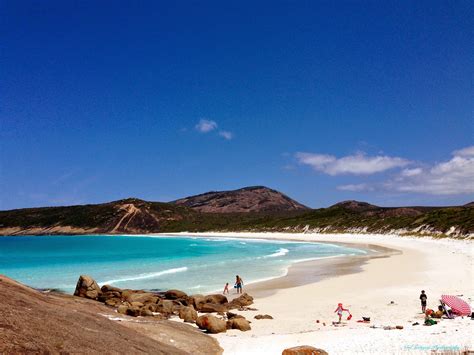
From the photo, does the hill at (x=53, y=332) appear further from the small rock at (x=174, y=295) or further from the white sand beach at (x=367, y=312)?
the small rock at (x=174, y=295)

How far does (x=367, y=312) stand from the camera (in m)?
20.1

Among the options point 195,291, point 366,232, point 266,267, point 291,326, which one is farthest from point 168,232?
point 291,326

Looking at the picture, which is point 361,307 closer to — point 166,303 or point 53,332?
point 166,303

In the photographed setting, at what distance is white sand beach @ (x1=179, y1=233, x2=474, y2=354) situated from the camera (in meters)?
13.6

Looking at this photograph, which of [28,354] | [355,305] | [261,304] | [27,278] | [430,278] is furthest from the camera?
[27,278]

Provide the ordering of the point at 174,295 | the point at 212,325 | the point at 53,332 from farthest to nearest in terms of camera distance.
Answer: the point at 174,295
the point at 212,325
the point at 53,332

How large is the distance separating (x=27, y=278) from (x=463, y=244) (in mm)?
50914

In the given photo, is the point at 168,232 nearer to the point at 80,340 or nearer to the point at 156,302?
the point at 156,302

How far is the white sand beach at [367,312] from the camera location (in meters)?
13.6

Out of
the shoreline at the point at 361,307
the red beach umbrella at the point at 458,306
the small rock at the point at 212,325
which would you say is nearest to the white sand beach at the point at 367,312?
the shoreline at the point at 361,307

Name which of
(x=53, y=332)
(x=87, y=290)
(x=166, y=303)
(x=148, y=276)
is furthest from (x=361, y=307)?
(x=148, y=276)

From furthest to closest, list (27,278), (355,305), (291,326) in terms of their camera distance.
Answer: (27,278) < (355,305) < (291,326)

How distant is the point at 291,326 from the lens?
1831 centimetres

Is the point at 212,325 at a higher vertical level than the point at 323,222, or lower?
lower
